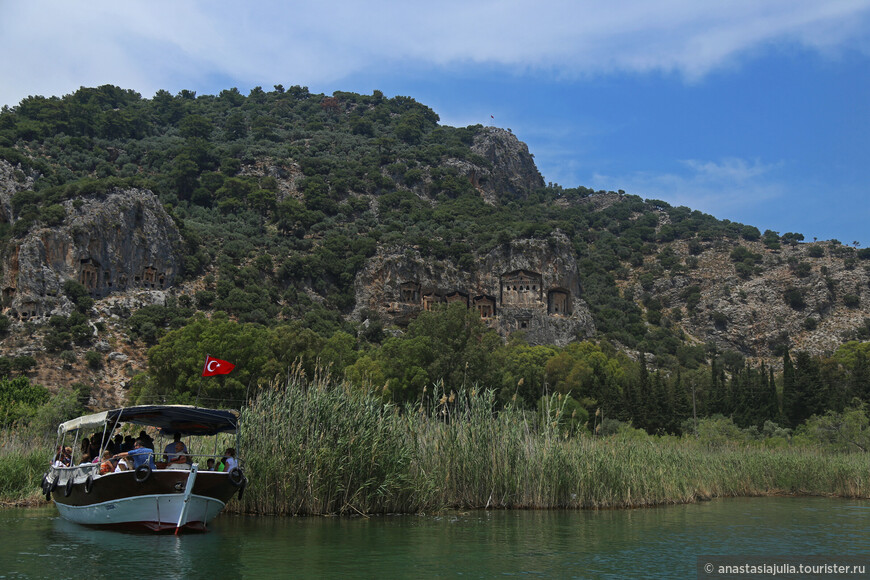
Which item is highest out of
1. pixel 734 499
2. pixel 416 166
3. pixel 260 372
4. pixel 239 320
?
pixel 416 166

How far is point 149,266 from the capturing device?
84688 millimetres

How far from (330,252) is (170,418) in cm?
8722

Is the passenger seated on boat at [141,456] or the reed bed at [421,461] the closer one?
the passenger seated on boat at [141,456]

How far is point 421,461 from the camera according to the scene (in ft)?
65.9

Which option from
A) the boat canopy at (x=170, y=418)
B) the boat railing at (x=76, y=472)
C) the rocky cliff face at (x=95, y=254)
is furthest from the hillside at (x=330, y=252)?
the boat canopy at (x=170, y=418)

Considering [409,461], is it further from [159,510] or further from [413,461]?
[159,510]

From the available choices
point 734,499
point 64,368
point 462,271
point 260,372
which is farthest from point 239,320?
point 734,499

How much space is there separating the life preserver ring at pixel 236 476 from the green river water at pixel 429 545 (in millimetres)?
1134

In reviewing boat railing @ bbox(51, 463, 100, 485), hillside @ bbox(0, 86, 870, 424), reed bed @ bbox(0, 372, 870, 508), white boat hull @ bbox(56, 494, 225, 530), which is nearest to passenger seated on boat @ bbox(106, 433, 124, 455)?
boat railing @ bbox(51, 463, 100, 485)

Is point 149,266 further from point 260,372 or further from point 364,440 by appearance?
point 364,440

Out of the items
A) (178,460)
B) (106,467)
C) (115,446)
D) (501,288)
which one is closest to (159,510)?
(106,467)

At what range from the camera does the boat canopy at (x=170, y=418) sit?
17.7 meters

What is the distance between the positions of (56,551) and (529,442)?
1209cm

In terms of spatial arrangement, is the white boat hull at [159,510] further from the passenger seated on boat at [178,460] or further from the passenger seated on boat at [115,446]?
the passenger seated on boat at [115,446]
